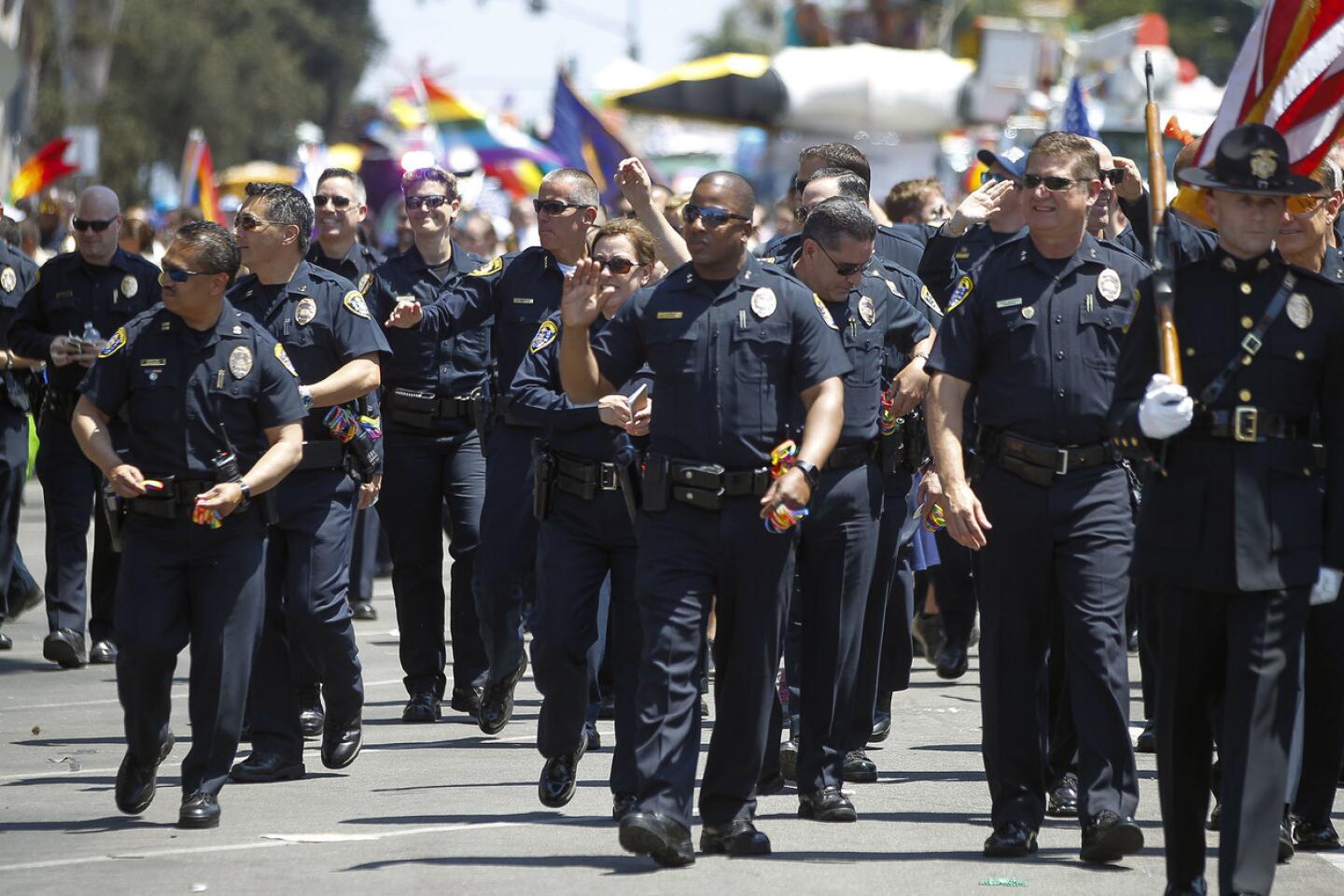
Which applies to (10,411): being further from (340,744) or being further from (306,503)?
(340,744)

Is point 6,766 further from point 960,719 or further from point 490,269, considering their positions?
point 960,719

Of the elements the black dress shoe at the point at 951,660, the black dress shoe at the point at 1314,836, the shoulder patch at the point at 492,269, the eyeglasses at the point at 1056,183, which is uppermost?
the eyeglasses at the point at 1056,183

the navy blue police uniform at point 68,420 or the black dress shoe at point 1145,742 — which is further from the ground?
the navy blue police uniform at point 68,420

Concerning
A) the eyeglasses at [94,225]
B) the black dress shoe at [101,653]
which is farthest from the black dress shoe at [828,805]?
the eyeglasses at [94,225]

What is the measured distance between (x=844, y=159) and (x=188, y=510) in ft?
11.0

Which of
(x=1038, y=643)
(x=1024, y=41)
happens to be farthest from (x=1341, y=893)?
(x=1024, y=41)

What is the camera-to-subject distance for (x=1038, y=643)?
750 cm

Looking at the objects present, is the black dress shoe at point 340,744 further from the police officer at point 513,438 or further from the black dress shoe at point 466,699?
the black dress shoe at point 466,699

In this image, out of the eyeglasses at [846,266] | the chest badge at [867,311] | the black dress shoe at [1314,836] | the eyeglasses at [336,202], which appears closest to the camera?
the black dress shoe at [1314,836]

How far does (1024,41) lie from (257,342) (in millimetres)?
26022

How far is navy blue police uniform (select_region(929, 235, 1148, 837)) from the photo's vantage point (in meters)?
7.33

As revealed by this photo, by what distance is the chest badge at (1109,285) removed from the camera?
24.6 feet

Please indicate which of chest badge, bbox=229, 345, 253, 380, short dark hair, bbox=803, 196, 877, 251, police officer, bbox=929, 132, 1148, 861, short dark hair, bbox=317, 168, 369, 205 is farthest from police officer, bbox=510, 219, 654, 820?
short dark hair, bbox=317, 168, 369, 205

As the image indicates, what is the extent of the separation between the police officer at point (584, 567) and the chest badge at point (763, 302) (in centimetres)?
76
